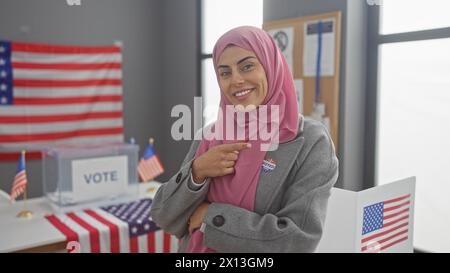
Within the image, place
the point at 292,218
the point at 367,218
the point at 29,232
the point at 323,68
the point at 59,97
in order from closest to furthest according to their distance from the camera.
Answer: the point at 292,218, the point at 367,218, the point at 323,68, the point at 29,232, the point at 59,97

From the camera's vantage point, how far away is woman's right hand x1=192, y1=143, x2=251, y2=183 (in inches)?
22.3

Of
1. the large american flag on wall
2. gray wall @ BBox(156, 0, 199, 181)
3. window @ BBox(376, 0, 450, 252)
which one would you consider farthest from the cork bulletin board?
the large american flag on wall

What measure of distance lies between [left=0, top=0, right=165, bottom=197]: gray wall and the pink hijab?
35cm

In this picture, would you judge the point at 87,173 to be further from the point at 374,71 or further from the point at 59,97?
the point at 374,71

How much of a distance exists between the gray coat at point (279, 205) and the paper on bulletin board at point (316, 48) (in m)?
0.37

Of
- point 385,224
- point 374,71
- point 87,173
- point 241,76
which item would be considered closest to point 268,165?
point 241,76

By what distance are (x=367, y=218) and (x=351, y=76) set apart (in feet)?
1.21

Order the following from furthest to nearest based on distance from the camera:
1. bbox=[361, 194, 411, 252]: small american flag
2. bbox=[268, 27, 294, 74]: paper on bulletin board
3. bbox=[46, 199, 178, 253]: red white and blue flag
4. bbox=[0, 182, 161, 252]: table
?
bbox=[46, 199, 178, 253]: red white and blue flag
bbox=[0, 182, 161, 252]: table
bbox=[268, 27, 294, 74]: paper on bulletin board
bbox=[361, 194, 411, 252]: small american flag

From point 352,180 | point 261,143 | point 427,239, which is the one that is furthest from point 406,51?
point 261,143

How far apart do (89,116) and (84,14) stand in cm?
148

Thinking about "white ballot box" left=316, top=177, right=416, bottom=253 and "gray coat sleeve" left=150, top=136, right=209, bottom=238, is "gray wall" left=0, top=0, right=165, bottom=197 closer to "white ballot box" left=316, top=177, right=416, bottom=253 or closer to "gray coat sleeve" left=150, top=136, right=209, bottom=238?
"gray coat sleeve" left=150, top=136, right=209, bottom=238

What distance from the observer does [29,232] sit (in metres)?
1.28

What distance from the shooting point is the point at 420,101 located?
1.00 meters

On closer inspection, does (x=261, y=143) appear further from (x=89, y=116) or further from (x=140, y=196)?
(x=89, y=116)
